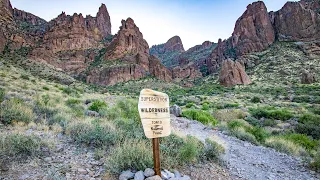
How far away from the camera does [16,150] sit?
4.45 metres

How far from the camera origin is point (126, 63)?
93812mm

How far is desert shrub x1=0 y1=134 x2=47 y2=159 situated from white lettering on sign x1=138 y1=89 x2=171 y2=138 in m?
2.65

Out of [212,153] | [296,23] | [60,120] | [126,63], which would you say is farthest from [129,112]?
[296,23]

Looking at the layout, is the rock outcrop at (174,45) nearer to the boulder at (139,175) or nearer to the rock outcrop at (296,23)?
the rock outcrop at (296,23)

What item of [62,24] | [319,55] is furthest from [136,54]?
[319,55]

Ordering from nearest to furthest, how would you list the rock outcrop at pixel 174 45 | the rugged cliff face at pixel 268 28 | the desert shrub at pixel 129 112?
the desert shrub at pixel 129 112, the rugged cliff face at pixel 268 28, the rock outcrop at pixel 174 45

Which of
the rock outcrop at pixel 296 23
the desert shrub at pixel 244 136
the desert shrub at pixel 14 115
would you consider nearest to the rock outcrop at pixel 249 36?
the rock outcrop at pixel 296 23

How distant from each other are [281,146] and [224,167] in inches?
162

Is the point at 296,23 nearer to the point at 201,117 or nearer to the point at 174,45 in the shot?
the point at 201,117

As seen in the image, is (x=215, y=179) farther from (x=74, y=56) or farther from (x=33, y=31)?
(x=33, y=31)

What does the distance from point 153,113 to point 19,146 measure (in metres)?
2.98

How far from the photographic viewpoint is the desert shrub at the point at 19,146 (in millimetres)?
4406

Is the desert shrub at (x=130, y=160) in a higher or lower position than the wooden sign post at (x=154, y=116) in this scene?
lower

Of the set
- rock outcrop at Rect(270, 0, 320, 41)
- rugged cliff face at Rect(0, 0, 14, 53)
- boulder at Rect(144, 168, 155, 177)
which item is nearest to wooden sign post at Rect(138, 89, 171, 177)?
boulder at Rect(144, 168, 155, 177)
